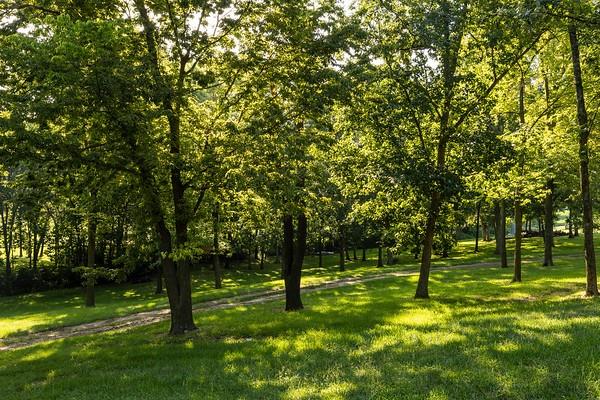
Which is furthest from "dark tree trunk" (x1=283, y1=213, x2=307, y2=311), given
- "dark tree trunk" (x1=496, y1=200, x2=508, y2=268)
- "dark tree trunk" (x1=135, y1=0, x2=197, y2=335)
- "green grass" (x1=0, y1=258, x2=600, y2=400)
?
"dark tree trunk" (x1=496, y1=200, x2=508, y2=268)

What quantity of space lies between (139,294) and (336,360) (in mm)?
36822

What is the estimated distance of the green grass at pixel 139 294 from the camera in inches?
1049

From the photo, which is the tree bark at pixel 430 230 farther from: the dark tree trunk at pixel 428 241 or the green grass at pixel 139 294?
the green grass at pixel 139 294

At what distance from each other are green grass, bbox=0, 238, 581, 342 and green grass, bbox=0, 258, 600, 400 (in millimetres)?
9724

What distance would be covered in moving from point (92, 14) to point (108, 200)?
18.8ft

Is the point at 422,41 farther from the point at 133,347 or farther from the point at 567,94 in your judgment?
the point at 133,347

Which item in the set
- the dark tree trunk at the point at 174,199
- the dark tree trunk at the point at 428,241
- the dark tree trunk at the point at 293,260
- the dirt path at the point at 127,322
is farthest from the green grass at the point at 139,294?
the dark tree trunk at the point at 428,241

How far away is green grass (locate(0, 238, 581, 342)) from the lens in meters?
26.7

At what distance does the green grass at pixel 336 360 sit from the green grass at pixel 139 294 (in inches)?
383

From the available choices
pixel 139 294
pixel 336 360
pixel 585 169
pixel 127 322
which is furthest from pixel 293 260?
pixel 139 294

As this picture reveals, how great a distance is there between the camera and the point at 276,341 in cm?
1268

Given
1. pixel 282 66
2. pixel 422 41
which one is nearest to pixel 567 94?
pixel 422 41

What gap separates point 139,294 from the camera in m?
42.6

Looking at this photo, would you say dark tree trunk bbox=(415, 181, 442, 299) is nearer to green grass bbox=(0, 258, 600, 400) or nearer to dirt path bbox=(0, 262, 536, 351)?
green grass bbox=(0, 258, 600, 400)
